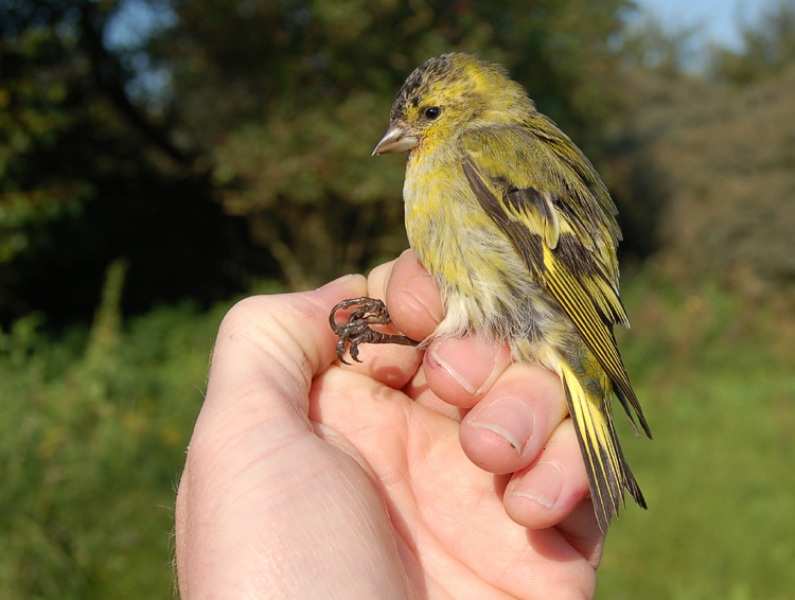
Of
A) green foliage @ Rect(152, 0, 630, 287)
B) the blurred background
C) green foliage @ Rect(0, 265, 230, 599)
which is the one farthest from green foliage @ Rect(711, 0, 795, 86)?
green foliage @ Rect(0, 265, 230, 599)

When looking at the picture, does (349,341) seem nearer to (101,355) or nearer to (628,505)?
(101,355)

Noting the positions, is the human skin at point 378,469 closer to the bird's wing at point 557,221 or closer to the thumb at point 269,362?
the thumb at point 269,362

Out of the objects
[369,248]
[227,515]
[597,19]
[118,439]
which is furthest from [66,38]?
[227,515]

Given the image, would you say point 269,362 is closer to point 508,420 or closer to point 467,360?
point 467,360

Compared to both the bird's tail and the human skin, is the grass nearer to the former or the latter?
the human skin

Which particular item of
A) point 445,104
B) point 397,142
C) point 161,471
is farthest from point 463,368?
point 161,471
